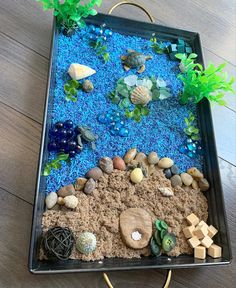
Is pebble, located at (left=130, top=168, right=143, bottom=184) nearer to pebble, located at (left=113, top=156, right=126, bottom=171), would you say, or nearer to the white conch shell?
pebble, located at (left=113, top=156, right=126, bottom=171)

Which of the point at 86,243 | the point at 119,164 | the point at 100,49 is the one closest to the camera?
the point at 86,243

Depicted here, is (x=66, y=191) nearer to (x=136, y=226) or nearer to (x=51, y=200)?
(x=51, y=200)

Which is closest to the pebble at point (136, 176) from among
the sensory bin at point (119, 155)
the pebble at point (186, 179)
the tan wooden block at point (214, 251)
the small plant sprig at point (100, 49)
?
the sensory bin at point (119, 155)

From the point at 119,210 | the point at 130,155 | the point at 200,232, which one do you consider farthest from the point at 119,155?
the point at 200,232

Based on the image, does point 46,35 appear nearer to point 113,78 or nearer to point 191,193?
point 113,78

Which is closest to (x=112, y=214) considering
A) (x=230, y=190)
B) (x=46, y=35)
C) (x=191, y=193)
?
(x=191, y=193)

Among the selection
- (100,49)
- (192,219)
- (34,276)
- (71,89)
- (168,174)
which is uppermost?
(100,49)

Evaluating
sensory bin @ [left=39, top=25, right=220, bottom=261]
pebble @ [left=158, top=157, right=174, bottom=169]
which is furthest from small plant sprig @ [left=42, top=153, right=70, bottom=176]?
pebble @ [left=158, top=157, right=174, bottom=169]

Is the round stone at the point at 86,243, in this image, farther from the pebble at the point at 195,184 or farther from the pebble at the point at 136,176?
the pebble at the point at 195,184
